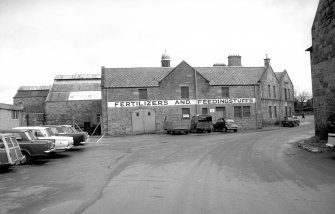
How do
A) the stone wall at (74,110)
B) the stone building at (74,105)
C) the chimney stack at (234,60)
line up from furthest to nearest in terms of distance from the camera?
1. the chimney stack at (234,60)
2. the stone wall at (74,110)
3. the stone building at (74,105)

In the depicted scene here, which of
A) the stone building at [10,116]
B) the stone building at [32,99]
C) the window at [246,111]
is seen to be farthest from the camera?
the stone building at [32,99]

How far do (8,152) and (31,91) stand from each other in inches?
1851

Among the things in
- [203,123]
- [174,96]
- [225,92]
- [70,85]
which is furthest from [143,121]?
[70,85]

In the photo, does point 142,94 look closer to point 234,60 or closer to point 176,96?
point 176,96

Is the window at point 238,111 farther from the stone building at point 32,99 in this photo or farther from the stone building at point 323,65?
the stone building at point 32,99

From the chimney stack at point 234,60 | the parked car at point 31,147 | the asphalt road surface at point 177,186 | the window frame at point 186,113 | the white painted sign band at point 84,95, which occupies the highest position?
the chimney stack at point 234,60

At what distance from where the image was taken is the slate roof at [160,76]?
3753 centimetres

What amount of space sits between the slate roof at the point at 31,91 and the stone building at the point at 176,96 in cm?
2086

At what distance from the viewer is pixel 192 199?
24.9ft

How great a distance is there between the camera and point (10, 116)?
28969 millimetres

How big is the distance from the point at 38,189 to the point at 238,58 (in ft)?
135

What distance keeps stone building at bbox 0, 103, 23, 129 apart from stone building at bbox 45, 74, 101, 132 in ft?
43.1

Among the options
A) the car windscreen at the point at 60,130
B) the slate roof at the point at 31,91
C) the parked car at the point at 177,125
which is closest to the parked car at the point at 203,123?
the parked car at the point at 177,125

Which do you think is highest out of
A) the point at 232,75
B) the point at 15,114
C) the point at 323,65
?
the point at 232,75
